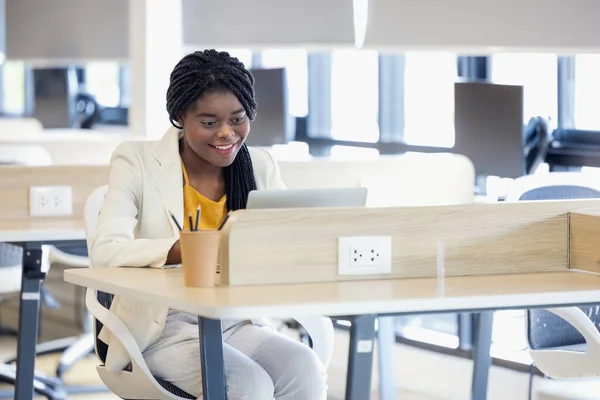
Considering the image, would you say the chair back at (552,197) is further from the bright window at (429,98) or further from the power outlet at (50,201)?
the bright window at (429,98)

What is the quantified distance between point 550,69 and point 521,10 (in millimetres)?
799

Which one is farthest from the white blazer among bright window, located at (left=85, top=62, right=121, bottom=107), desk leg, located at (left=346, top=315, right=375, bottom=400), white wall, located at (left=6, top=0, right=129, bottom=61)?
bright window, located at (left=85, top=62, right=121, bottom=107)

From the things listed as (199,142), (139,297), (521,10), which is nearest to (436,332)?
(521,10)

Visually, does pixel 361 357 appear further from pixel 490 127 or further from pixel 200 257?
pixel 490 127

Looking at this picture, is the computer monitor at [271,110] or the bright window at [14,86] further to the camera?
the bright window at [14,86]

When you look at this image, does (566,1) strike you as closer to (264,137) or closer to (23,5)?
(264,137)

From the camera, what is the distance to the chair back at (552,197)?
3117mm

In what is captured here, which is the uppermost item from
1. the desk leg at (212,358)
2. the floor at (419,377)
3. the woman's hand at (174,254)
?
the woman's hand at (174,254)

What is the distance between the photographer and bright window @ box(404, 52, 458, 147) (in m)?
5.91

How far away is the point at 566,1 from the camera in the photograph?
4117mm

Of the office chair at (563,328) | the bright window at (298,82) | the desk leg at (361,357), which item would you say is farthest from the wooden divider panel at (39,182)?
the bright window at (298,82)

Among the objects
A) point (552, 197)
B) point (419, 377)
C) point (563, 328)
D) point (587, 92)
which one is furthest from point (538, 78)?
point (563, 328)

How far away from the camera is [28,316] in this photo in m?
3.46

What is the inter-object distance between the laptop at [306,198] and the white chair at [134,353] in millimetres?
330
